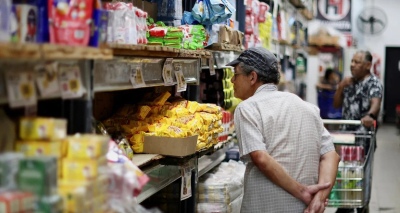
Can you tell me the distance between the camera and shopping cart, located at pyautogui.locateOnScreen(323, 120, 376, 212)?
18.9 feet

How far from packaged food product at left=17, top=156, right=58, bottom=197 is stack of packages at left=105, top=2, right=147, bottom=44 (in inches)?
40.4

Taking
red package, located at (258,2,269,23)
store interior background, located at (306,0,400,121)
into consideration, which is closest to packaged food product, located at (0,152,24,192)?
red package, located at (258,2,269,23)

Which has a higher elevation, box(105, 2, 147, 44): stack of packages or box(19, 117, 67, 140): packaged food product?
box(105, 2, 147, 44): stack of packages

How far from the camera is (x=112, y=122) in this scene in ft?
12.6

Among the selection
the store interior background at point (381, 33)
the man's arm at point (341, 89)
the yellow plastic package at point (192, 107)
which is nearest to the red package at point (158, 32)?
the yellow plastic package at point (192, 107)

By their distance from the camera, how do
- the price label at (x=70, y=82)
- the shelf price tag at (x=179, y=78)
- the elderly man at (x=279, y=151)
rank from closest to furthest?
the price label at (x=70, y=82), the elderly man at (x=279, y=151), the shelf price tag at (x=179, y=78)

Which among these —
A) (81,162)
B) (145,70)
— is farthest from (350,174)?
(81,162)

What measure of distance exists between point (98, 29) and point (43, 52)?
0.38 meters

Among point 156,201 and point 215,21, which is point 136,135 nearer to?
point 156,201

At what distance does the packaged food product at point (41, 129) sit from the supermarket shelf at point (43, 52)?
206 millimetres

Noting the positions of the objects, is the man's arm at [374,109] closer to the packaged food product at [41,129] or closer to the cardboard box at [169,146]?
the cardboard box at [169,146]

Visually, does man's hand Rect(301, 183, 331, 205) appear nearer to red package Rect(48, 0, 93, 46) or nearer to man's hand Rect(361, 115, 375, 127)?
red package Rect(48, 0, 93, 46)

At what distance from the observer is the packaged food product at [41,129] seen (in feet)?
6.91

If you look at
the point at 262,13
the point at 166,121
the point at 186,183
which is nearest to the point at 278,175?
the point at 166,121
